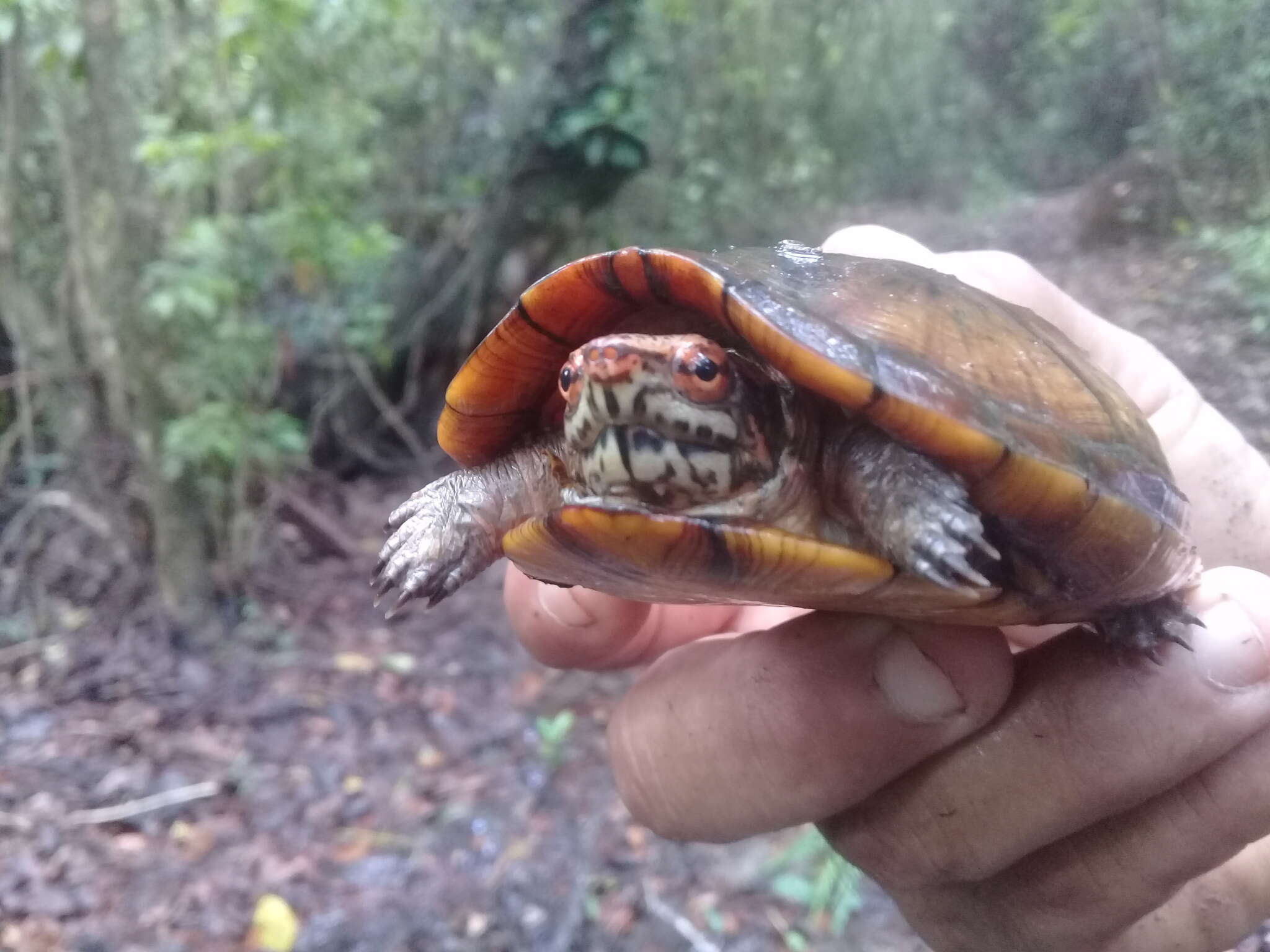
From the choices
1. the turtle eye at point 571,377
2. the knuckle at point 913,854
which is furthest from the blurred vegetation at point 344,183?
the knuckle at point 913,854

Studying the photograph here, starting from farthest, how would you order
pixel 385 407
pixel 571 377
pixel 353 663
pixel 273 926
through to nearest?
1. pixel 385 407
2. pixel 353 663
3. pixel 273 926
4. pixel 571 377

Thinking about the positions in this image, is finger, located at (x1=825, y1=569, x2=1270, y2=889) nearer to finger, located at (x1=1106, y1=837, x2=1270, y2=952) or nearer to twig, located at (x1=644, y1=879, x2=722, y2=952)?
finger, located at (x1=1106, y1=837, x2=1270, y2=952)

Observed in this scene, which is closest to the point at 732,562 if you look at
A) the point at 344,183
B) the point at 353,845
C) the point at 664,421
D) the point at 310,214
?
the point at 664,421

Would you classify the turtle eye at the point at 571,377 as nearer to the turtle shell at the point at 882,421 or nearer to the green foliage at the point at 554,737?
the turtle shell at the point at 882,421

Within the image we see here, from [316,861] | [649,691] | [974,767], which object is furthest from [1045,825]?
[316,861]

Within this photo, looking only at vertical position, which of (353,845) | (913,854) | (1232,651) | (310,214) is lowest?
(353,845)

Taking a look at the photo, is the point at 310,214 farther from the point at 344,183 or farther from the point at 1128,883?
the point at 1128,883
